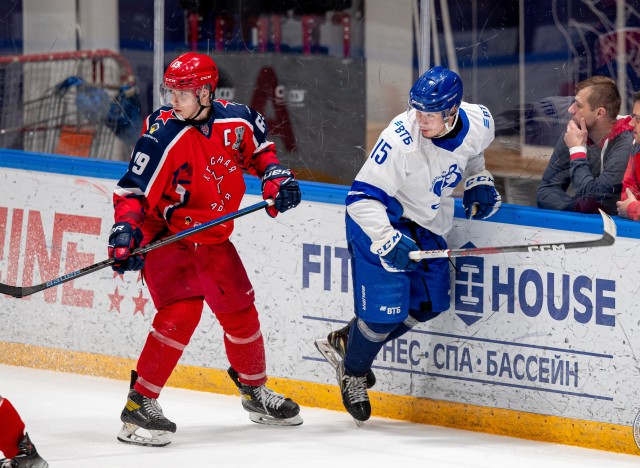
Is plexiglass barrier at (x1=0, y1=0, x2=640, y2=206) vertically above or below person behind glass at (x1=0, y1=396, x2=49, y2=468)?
above

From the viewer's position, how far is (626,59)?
14.3 feet

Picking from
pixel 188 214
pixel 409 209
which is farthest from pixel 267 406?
pixel 409 209

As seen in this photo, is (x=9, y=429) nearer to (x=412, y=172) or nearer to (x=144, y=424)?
(x=144, y=424)

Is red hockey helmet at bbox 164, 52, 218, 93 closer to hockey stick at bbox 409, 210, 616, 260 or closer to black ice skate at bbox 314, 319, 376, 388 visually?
hockey stick at bbox 409, 210, 616, 260

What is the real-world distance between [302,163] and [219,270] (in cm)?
77

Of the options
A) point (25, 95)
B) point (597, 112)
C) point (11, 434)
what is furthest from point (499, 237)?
point (25, 95)

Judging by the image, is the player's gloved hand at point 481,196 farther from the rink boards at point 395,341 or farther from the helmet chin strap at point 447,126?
the helmet chin strap at point 447,126

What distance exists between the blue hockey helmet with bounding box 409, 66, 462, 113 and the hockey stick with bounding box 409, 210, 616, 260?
429 mm

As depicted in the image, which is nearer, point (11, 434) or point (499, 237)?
point (11, 434)

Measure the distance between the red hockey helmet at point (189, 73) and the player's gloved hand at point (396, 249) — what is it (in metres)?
0.72

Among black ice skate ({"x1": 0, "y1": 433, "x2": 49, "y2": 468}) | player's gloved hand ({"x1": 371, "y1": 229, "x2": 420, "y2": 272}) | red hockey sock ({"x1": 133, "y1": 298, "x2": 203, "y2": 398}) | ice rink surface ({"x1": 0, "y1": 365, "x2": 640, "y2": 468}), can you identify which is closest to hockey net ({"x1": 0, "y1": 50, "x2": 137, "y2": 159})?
ice rink surface ({"x1": 0, "y1": 365, "x2": 640, "y2": 468})

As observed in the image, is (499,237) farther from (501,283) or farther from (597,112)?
(597,112)

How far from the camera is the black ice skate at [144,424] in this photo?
14.1ft

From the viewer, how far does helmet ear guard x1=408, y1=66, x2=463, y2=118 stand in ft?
13.3
